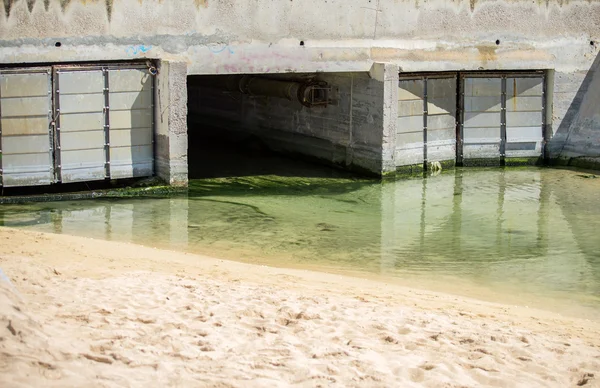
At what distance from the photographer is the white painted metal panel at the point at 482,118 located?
18.7 m

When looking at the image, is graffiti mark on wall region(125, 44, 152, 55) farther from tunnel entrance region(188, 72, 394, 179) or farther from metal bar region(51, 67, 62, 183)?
tunnel entrance region(188, 72, 394, 179)

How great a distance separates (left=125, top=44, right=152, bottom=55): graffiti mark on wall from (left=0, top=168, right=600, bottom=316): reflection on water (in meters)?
2.41

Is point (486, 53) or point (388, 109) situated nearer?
point (388, 109)

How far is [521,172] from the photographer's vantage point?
18500mm

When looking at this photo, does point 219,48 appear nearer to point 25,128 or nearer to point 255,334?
point 25,128

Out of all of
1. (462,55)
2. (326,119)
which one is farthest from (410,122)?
(326,119)

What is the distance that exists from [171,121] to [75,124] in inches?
60.9

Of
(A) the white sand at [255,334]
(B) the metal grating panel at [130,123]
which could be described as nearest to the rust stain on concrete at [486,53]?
(B) the metal grating panel at [130,123]

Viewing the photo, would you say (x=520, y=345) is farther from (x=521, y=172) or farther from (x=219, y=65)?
(x=521, y=172)

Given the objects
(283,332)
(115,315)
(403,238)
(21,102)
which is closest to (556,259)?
(403,238)

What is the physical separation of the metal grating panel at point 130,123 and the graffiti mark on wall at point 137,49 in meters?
0.36

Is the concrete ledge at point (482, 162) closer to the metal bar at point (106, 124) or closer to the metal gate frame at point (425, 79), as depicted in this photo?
the metal gate frame at point (425, 79)

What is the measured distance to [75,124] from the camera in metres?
15.1

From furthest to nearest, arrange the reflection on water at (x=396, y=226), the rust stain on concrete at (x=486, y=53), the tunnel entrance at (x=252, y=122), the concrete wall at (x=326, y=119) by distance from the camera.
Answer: the tunnel entrance at (x=252, y=122)
the rust stain on concrete at (x=486, y=53)
the concrete wall at (x=326, y=119)
the reflection on water at (x=396, y=226)
